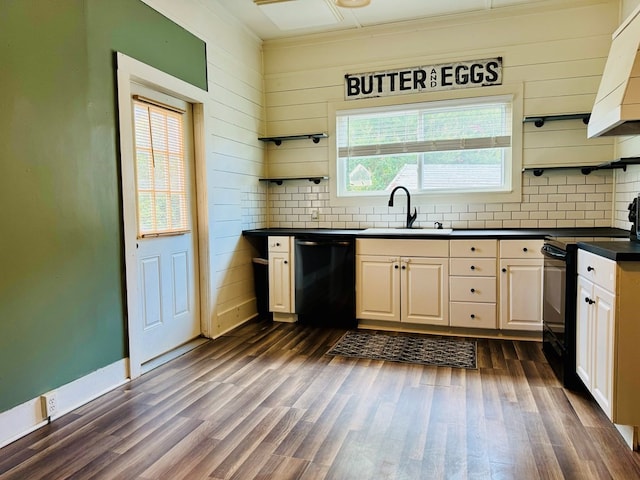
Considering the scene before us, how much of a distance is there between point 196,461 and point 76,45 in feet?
7.63

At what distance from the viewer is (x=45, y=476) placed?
6.16 feet

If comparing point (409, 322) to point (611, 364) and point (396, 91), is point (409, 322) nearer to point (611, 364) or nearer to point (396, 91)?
point (611, 364)

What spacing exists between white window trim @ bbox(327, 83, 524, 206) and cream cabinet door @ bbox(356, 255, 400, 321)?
82 centimetres

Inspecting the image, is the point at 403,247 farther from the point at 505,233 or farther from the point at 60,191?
the point at 60,191

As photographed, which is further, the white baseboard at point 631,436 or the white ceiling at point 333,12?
the white ceiling at point 333,12

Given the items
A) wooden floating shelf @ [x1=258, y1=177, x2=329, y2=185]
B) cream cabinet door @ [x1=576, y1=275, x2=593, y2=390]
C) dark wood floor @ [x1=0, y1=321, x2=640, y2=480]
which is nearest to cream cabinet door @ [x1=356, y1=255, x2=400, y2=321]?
dark wood floor @ [x1=0, y1=321, x2=640, y2=480]

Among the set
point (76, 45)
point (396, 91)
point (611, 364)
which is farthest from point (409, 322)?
point (76, 45)

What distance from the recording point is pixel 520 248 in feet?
11.4

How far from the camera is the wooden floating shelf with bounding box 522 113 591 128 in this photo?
373 cm

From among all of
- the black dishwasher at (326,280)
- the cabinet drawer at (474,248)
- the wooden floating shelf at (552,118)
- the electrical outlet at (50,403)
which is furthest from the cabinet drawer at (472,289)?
the electrical outlet at (50,403)

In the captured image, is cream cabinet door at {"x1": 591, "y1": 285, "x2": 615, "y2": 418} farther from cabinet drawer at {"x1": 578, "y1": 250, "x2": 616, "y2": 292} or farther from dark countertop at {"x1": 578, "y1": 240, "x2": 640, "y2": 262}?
dark countertop at {"x1": 578, "y1": 240, "x2": 640, "y2": 262}

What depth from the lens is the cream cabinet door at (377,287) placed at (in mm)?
3820

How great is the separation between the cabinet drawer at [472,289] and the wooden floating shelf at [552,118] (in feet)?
4.85

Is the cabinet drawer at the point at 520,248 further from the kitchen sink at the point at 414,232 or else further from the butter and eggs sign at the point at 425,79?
the butter and eggs sign at the point at 425,79
